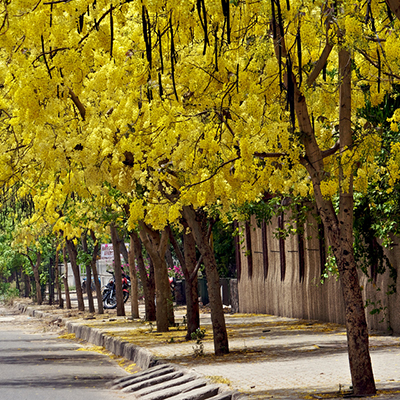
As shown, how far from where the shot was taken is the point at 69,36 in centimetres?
1027

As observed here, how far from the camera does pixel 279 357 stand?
12844 mm

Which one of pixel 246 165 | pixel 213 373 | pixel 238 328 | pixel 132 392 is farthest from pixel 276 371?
pixel 238 328

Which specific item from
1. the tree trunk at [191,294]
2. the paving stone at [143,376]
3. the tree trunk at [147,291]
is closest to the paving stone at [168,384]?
the paving stone at [143,376]

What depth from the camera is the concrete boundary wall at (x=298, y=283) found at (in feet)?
51.1

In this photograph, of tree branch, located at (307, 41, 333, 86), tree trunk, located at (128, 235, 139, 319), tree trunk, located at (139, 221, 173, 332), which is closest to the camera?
tree branch, located at (307, 41, 333, 86)

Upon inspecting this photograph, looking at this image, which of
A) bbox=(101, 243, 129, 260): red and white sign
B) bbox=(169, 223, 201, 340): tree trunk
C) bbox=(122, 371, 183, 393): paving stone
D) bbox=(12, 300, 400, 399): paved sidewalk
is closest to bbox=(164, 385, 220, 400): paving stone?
bbox=(12, 300, 400, 399): paved sidewalk

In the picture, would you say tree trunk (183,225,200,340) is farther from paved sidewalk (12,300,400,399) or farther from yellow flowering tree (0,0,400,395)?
yellow flowering tree (0,0,400,395)

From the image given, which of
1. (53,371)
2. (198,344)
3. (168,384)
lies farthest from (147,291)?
(168,384)

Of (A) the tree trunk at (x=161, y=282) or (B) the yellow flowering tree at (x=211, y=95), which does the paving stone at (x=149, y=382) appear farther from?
(A) the tree trunk at (x=161, y=282)

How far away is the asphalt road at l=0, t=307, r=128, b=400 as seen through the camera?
11062mm

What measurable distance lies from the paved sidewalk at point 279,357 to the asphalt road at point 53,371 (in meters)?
0.89

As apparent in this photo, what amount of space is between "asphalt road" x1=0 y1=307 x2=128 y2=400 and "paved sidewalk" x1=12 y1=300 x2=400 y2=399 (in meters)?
0.89

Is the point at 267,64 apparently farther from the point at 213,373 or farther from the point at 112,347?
the point at 112,347

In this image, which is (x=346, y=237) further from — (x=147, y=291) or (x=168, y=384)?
(x=147, y=291)
